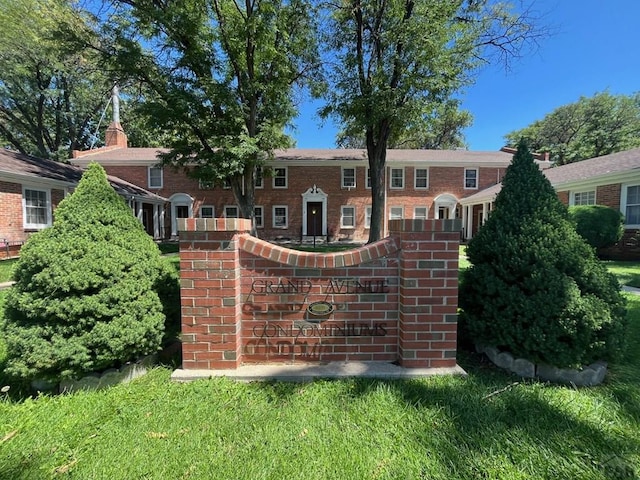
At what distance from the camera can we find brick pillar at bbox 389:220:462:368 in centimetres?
262

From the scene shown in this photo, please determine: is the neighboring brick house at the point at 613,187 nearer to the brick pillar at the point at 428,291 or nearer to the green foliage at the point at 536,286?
the green foliage at the point at 536,286

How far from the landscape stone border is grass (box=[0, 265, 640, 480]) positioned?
0.27 feet

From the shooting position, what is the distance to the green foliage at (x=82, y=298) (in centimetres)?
223

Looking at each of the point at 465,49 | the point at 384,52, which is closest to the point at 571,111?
the point at 465,49

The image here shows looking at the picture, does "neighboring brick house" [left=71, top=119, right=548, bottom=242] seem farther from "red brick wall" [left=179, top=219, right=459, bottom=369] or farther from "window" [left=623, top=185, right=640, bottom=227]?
"red brick wall" [left=179, top=219, right=459, bottom=369]

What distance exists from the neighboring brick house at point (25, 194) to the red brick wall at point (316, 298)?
43.7ft

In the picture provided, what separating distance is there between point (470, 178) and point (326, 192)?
989cm

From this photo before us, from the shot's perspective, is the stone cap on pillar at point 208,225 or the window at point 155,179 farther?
the window at point 155,179

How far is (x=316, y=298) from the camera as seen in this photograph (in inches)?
108

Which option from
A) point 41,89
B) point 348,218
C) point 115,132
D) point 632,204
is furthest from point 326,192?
point 41,89

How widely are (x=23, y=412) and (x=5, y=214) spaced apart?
13.5 m

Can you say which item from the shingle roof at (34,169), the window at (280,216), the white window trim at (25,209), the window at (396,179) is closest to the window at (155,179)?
the shingle roof at (34,169)

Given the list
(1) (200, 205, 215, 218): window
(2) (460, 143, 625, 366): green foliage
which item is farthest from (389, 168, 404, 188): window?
(2) (460, 143, 625, 366): green foliage

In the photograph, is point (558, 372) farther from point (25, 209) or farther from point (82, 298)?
point (25, 209)
